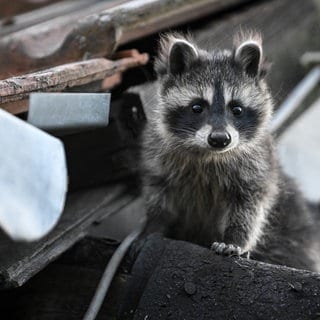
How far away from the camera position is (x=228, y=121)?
321cm

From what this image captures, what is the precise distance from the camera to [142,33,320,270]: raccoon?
335cm

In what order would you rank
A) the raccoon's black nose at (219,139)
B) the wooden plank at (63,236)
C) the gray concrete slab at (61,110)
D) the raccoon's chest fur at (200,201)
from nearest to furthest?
the gray concrete slab at (61,110)
the wooden plank at (63,236)
the raccoon's black nose at (219,139)
the raccoon's chest fur at (200,201)

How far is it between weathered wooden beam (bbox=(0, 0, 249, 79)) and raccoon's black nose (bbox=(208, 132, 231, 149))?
0.77m

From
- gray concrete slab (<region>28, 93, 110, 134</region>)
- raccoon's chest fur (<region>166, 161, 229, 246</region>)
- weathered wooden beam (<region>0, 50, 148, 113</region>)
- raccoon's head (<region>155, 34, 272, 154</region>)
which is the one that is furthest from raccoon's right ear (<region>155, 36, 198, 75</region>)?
gray concrete slab (<region>28, 93, 110, 134</region>)

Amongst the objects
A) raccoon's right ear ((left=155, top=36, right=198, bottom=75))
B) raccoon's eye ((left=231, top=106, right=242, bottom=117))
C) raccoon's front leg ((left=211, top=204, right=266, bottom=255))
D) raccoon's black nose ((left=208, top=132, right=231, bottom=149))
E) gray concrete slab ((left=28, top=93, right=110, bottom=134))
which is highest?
gray concrete slab ((left=28, top=93, right=110, bottom=134))

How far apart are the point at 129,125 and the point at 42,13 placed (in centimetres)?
168

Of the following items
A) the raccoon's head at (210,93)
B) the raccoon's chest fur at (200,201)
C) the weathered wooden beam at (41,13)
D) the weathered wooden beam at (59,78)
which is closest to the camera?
the weathered wooden beam at (59,78)

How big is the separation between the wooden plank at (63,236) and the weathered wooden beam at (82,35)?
2.16 feet

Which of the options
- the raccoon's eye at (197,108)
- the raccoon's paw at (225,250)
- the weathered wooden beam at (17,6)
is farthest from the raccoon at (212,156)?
the weathered wooden beam at (17,6)

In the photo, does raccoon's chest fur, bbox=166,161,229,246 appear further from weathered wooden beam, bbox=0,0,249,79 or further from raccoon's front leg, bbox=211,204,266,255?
weathered wooden beam, bbox=0,0,249,79

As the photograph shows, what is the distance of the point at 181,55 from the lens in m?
3.45

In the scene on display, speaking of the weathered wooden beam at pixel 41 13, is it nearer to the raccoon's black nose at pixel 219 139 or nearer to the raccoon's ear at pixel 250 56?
the raccoon's ear at pixel 250 56

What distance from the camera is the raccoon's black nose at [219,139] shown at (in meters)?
3.05

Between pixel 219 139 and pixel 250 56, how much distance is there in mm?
577
